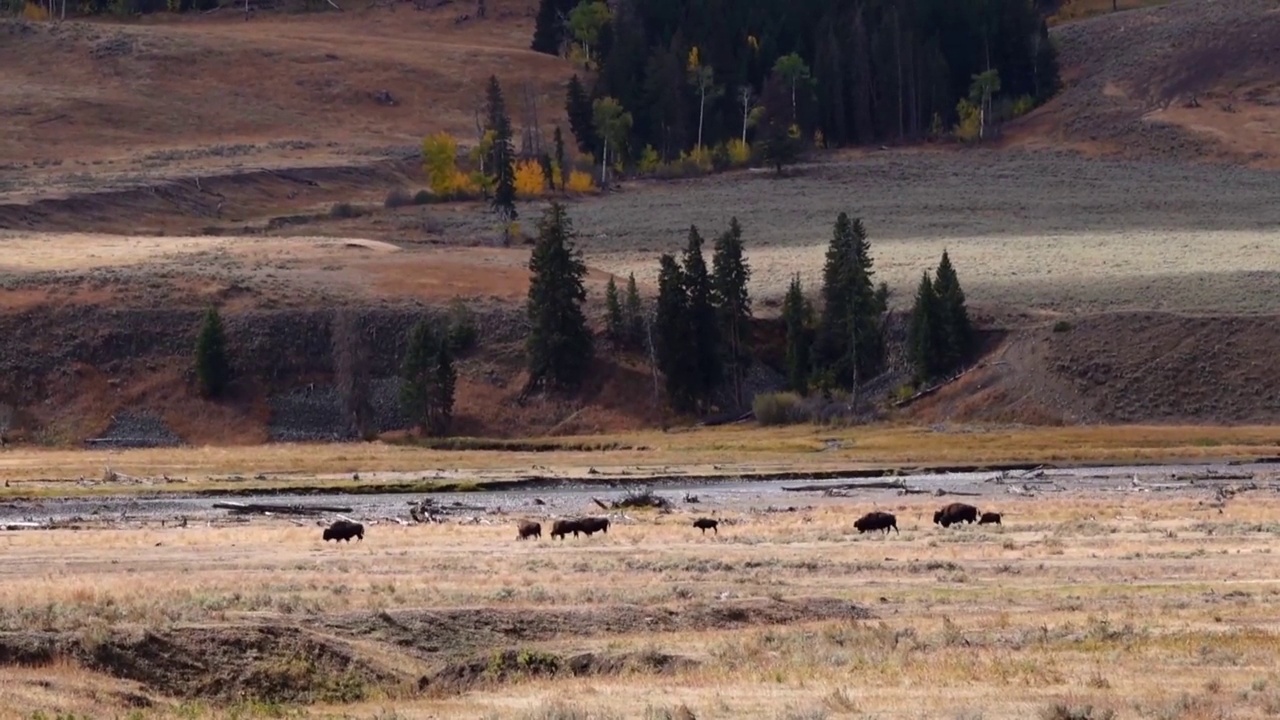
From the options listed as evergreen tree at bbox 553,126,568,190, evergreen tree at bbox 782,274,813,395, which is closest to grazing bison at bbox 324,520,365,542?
evergreen tree at bbox 782,274,813,395

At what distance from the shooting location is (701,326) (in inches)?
3531

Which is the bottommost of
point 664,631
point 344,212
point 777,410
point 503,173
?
point 777,410

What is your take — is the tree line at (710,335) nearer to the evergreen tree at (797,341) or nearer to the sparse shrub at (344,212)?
the evergreen tree at (797,341)

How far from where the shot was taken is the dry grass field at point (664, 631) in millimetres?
18438

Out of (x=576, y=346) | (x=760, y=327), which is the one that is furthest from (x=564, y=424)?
(x=760, y=327)

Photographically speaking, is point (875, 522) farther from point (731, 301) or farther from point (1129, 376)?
point (731, 301)

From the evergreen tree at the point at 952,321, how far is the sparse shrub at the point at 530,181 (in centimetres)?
5113

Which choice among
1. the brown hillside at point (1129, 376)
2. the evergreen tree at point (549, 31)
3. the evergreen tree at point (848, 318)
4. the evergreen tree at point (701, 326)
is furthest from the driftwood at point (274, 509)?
the evergreen tree at point (549, 31)

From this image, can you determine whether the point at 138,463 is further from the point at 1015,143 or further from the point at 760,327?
the point at 1015,143

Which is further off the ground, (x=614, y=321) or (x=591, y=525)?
(x=591, y=525)

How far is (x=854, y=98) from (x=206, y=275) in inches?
2667

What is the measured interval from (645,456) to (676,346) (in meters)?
14.9

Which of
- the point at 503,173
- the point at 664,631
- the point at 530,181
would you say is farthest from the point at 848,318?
the point at 664,631

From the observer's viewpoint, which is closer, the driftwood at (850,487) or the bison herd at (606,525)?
the bison herd at (606,525)
